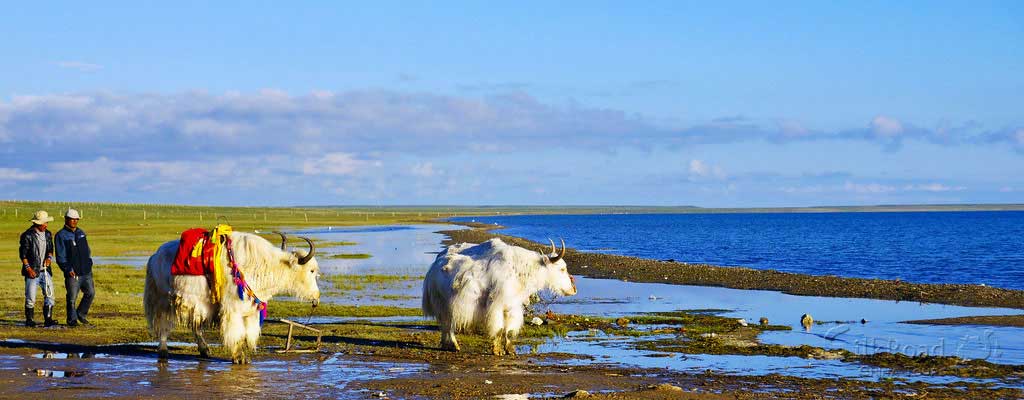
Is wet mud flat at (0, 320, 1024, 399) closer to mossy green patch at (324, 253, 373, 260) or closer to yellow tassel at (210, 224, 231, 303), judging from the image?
yellow tassel at (210, 224, 231, 303)

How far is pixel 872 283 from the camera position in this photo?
2834 centimetres

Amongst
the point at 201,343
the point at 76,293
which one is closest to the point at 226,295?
the point at 201,343

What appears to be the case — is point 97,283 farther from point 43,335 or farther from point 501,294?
point 501,294

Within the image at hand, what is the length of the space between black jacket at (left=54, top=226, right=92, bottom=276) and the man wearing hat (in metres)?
0.21

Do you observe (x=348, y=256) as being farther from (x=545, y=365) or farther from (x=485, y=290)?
(x=545, y=365)

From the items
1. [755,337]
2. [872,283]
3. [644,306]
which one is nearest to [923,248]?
[872,283]

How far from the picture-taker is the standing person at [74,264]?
52.9 feet

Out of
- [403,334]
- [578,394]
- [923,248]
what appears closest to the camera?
[578,394]

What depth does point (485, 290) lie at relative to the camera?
1439cm

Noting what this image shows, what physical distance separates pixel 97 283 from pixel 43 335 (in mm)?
11350

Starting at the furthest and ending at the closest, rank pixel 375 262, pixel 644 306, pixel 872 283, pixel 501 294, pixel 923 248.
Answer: pixel 923 248, pixel 375 262, pixel 872 283, pixel 644 306, pixel 501 294

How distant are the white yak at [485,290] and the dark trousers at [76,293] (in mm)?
5810

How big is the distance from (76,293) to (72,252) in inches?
26.2

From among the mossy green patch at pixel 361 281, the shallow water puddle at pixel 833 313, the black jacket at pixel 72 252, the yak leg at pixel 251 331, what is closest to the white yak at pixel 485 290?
the yak leg at pixel 251 331
